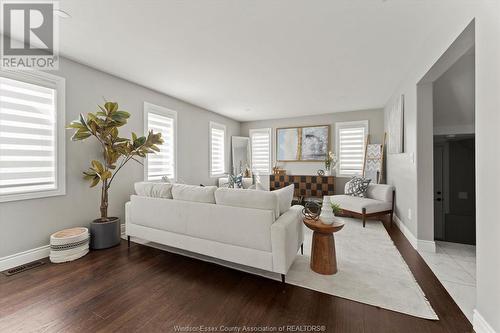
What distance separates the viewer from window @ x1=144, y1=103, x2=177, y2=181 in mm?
3826

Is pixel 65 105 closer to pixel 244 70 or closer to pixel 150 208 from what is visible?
pixel 150 208

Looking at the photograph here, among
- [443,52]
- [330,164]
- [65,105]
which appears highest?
[443,52]

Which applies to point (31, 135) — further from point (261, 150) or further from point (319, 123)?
point (319, 123)

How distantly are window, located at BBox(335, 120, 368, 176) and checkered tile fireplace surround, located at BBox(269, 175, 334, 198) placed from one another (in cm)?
54

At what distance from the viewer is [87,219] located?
2.94m

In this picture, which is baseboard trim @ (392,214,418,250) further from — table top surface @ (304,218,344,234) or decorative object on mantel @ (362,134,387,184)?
table top surface @ (304,218,344,234)

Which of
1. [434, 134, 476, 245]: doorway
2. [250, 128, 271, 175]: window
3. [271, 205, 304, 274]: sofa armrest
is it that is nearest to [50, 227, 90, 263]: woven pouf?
[271, 205, 304, 274]: sofa armrest

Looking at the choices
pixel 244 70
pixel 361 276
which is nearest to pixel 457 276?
pixel 361 276

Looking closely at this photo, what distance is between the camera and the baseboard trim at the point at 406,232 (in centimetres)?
280

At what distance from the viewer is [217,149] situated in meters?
5.79

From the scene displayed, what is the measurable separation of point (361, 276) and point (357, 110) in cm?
443

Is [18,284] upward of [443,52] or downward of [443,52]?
downward

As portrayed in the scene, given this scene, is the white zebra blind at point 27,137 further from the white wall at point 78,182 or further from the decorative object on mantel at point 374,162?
the decorative object on mantel at point 374,162

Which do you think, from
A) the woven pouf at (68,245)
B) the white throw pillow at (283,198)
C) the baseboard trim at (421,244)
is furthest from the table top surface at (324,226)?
the woven pouf at (68,245)
